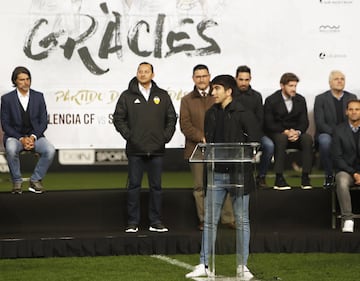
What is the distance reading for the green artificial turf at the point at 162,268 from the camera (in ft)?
34.2

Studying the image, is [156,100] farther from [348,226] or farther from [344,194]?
[348,226]

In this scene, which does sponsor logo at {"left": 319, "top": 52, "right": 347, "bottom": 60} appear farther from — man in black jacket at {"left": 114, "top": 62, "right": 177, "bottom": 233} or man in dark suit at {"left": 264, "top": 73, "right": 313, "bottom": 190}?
man in black jacket at {"left": 114, "top": 62, "right": 177, "bottom": 233}

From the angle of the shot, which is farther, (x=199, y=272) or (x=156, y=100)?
(x=156, y=100)

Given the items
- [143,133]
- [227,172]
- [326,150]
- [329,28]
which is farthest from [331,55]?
[227,172]

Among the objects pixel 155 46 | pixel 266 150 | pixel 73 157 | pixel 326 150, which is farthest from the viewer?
pixel 73 157

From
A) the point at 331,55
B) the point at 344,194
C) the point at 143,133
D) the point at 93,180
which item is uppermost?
the point at 331,55

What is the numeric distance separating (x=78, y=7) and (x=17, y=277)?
172 inches

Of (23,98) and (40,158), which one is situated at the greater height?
(23,98)

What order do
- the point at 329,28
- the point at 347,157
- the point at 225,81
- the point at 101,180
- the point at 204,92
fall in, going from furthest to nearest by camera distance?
the point at 101,180, the point at 329,28, the point at 204,92, the point at 347,157, the point at 225,81

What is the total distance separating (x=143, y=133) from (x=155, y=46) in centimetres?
183

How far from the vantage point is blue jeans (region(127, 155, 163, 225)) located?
1242 centimetres

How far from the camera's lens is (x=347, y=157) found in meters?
12.7

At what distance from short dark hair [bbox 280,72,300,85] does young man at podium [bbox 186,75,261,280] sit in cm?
333

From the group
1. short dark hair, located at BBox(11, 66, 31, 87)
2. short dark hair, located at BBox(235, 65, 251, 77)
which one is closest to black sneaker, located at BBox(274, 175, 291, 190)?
short dark hair, located at BBox(235, 65, 251, 77)
